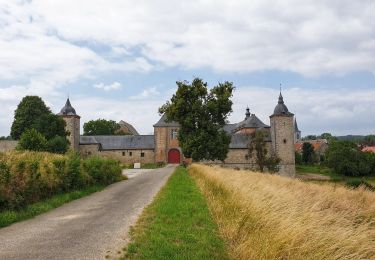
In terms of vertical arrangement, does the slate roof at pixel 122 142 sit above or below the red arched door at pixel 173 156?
above

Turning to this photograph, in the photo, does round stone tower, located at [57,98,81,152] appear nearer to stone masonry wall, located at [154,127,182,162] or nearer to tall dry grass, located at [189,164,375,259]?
stone masonry wall, located at [154,127,182,162]

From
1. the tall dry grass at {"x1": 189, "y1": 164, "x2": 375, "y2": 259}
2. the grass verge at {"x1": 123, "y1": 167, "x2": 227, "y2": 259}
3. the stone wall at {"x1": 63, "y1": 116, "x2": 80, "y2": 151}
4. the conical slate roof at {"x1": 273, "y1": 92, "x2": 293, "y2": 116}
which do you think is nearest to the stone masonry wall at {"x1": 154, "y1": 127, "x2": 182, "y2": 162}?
the stone wall at {"x1": 63, "y1": 116, "x2": 80, "y2": 151}

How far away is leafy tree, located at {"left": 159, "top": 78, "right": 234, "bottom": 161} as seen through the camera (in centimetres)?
4425

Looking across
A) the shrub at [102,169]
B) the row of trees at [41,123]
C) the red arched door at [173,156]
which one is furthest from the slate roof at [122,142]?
the shrub at [102,169]

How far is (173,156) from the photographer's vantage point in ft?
229

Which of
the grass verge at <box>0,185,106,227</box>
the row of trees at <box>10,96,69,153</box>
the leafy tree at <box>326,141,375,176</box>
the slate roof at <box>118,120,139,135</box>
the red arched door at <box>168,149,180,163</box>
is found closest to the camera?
the grass verge at <box>0,185,106,227</box>

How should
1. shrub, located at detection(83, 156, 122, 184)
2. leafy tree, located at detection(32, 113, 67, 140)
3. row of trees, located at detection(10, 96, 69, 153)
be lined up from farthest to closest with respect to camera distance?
leafy tree, located at detection(32, 113, 67, 140) → row of trees, located at detection(10, 96, 69, 153) → shrub, located at detection(83, 156, 122, 184)

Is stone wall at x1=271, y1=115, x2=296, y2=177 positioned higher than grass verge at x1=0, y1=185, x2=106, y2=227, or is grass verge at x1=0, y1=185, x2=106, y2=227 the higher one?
stone wall at x1=271, y1=115, x2=296, y2=177

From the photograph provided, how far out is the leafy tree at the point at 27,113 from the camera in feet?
223

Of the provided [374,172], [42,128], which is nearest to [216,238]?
[42,128]

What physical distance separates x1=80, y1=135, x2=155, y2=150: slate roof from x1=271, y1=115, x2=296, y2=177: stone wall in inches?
752

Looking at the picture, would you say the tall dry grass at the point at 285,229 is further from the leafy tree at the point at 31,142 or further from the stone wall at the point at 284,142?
the stone wall at the point at 284,142

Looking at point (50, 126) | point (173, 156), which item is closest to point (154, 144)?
point (173, 156)

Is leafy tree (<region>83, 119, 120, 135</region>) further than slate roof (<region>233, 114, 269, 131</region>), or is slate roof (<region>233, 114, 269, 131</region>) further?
leafy tree (<region>83, 119, 120, 135</region>)
